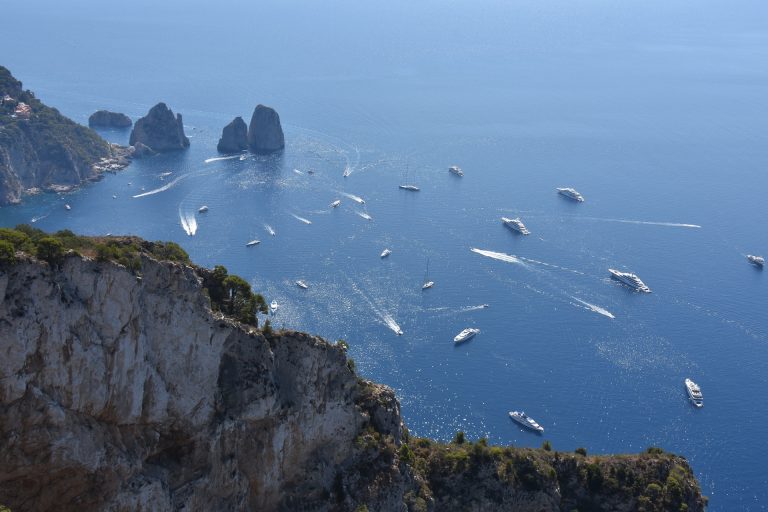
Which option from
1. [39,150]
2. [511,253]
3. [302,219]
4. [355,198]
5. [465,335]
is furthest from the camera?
[39,150]

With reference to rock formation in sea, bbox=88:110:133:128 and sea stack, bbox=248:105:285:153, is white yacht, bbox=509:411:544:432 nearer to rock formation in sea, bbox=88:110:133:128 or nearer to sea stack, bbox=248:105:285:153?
sea stack, bbox=248:105:285:153

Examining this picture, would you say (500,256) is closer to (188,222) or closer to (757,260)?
(757,260)

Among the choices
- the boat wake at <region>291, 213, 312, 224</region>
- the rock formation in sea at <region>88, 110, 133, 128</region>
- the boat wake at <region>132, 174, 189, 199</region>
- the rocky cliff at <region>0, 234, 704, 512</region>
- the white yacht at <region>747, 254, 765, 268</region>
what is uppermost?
the rocky cliff at <region>0, 234, 704, 512</region>

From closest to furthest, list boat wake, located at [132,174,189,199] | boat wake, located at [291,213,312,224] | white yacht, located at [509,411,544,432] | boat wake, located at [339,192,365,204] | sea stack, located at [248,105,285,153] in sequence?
1. white yacht, located at [509,411,544,432]
2. boat wake, located at [291,213,312,224]
3. boat wake, located at [339,192,365,204]
4. boat wake, located at [132,174,189,199]
5. sea stack, located at [248,105,285,153]

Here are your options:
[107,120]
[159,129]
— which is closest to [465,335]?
[159,129]

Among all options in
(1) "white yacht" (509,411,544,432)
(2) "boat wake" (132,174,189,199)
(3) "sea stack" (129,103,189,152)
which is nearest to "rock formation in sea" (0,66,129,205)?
(3) "sea stack" (129,103,189,152)

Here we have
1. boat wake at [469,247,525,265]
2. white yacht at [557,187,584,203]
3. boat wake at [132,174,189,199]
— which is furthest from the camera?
white yacht at [557,187,584,203]

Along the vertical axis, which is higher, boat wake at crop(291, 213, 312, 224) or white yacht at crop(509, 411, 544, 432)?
boat wake at crop(291, 213, 312, 224)

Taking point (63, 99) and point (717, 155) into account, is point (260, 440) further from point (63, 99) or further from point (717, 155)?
point (63, 99)
